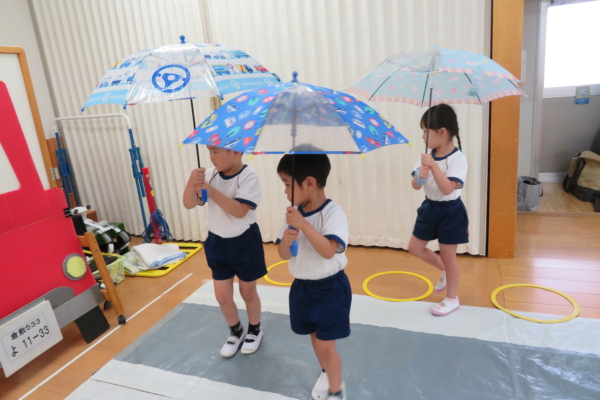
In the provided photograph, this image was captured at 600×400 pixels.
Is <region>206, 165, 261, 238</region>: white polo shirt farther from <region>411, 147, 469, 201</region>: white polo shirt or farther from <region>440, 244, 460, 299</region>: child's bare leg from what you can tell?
<region>440, 244, 460, 299</region>: child's bare leg

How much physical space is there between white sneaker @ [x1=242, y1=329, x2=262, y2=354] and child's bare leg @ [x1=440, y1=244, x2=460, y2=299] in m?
1.13

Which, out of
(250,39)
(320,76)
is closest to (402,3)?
(320,76)

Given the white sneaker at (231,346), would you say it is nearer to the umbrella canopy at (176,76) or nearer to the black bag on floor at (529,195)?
the umbrella canopy at (176,76)

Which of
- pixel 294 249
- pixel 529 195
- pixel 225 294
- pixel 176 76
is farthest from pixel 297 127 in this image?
pixel 529 195

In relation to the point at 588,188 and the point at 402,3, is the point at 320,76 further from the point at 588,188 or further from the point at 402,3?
the point at 588,188

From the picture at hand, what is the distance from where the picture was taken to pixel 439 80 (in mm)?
2188

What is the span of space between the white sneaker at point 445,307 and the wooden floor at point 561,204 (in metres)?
2.24

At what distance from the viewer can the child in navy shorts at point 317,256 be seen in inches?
55.3

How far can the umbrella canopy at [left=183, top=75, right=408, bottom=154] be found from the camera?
3.79ft

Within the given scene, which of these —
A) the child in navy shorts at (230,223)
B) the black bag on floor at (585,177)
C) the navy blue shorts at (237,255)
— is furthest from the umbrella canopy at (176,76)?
the black bag on floor at (585,177)

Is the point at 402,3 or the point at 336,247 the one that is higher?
the point at 402,3

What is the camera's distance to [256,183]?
185cm

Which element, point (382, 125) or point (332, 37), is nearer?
point (382, 125)

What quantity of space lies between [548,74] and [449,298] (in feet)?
12.0
